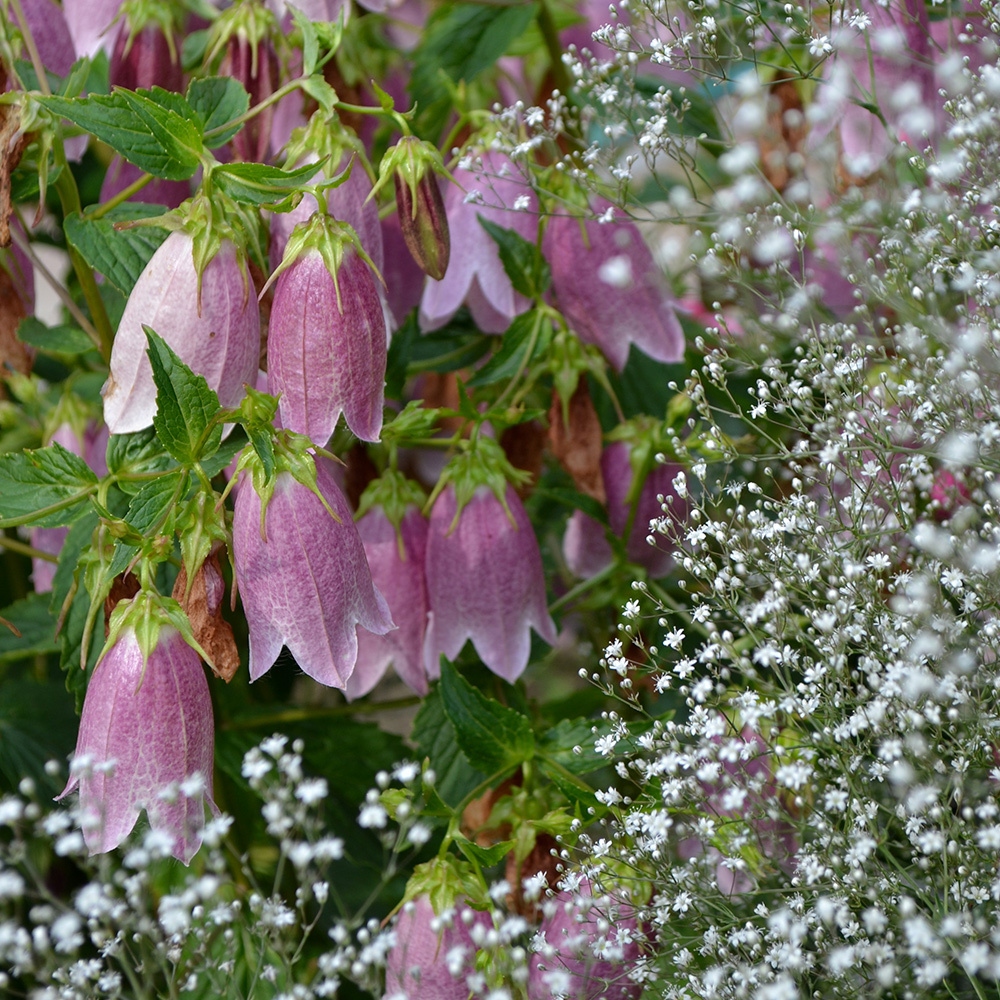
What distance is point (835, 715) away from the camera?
0.63 m

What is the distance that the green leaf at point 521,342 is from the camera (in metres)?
0.84

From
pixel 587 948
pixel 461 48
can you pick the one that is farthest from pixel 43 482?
pixel 461 48

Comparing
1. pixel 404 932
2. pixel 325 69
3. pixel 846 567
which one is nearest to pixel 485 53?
pixel 325 69

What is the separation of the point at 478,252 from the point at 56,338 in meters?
0.34

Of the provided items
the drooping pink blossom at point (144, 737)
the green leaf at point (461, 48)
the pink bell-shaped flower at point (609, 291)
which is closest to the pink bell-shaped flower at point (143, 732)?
the drooping pink blossom at point (144, 737)

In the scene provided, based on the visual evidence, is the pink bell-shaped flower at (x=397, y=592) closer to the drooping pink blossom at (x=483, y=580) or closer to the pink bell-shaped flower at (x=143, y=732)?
the drooping pink blossom at (x=483, y=580)

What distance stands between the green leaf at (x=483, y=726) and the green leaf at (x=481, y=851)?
Answer: 0.07 metres

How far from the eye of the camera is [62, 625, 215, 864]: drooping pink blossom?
603 mm

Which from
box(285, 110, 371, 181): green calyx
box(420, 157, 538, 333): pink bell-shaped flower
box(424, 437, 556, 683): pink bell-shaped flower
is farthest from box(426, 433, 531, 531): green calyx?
box(285, 110, 371, 181): green calyx

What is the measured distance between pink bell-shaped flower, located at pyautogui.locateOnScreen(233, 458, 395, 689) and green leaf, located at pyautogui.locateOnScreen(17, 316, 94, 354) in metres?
0.33

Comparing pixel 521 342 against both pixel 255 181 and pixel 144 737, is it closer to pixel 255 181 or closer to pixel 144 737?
pixel 255 181

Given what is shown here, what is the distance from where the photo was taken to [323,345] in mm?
644

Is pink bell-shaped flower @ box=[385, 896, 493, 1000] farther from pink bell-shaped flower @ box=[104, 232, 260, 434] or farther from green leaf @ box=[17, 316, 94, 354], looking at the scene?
green leaf @ box=[17, 316, 94, 354]

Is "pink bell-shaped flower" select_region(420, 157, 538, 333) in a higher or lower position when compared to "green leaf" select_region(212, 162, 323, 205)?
lower
